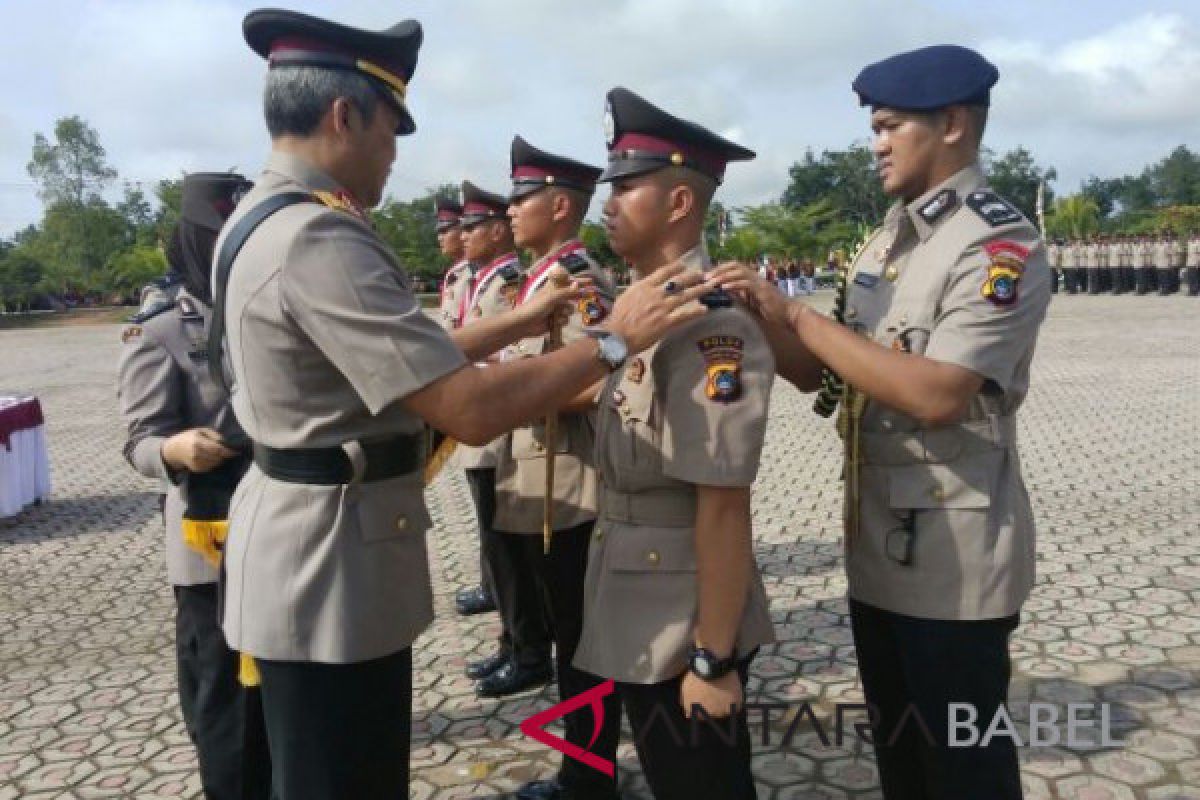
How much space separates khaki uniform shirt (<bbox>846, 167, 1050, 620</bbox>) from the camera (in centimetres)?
209

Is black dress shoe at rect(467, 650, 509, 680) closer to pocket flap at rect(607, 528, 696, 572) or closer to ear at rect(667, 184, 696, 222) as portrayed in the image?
pocket flap at rect(607, 528, 696, 572)

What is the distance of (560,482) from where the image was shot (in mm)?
3697

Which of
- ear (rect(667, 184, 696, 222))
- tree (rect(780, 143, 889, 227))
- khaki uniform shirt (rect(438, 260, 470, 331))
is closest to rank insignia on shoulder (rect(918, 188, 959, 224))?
ear (rect(667, 184, 696, 222))

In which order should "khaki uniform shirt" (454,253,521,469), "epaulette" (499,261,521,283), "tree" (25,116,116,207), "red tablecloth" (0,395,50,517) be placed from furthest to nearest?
"tree" (25,116,116,207) < "red tablecloth" (0,395,50,517) < "epaulette" (499,261,521,283) < "khaki uniform shirt" (454,253,521,469)

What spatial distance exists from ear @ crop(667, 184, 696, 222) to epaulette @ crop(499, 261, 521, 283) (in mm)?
2341

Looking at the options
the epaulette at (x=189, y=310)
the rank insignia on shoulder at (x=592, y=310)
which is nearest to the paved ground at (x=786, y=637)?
the rank insignia on shoulder at (x=592, y=310)

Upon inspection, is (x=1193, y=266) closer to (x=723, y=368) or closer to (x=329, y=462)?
(x=723, y=368)

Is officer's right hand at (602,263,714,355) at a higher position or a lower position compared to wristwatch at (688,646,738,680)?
higher

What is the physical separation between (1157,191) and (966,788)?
372ft

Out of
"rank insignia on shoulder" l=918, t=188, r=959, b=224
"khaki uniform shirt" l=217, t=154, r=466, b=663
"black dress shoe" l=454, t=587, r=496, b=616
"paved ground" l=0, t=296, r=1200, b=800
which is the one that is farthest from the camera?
"black dress shoe" l=454, t=587, r=496, b=616

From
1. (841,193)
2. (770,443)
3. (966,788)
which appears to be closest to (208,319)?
(966,788)

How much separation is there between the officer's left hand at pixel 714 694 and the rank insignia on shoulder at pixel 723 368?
611 mm

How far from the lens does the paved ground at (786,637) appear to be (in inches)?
135

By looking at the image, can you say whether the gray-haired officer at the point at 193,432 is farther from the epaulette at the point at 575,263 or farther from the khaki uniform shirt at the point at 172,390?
the epaulette at the point at 575,263
